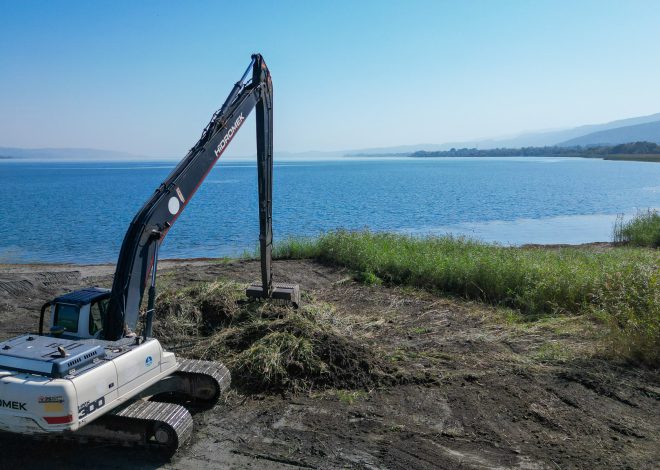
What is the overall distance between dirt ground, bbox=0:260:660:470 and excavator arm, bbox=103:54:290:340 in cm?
156

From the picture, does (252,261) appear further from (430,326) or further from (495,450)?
(495,450)

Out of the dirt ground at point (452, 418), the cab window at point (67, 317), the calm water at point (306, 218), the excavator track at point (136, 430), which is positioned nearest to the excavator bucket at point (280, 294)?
the dirt ground at point (452, 418)

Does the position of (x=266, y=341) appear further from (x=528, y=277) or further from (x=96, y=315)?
(x=528, y=277)

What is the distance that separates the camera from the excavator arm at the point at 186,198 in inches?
261

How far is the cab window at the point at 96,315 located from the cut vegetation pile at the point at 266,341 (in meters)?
2.12

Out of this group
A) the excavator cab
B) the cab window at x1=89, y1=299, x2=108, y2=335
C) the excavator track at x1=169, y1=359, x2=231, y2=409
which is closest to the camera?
the excavator cab

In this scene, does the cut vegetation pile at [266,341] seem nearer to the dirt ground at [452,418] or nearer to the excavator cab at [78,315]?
the dirt ground at [452,418]

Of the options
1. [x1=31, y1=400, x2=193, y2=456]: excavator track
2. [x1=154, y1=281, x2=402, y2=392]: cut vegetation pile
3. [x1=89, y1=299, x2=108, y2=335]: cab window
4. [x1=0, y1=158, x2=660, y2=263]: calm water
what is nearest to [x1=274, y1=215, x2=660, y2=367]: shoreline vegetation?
[x1=154, y1=281, x2=402, y2=392]: cut vegetation pile

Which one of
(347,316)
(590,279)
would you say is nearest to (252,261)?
(347,316)

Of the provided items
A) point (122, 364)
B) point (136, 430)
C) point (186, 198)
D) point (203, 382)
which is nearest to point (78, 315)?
point (122, 364)

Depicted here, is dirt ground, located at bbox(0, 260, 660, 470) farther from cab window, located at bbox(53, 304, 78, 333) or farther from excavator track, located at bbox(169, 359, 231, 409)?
cab window, located at bbox(53, 304, 78, 333)

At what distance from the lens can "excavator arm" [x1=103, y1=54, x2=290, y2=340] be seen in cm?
662

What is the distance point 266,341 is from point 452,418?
3.08 meters

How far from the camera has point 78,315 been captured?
647cm
